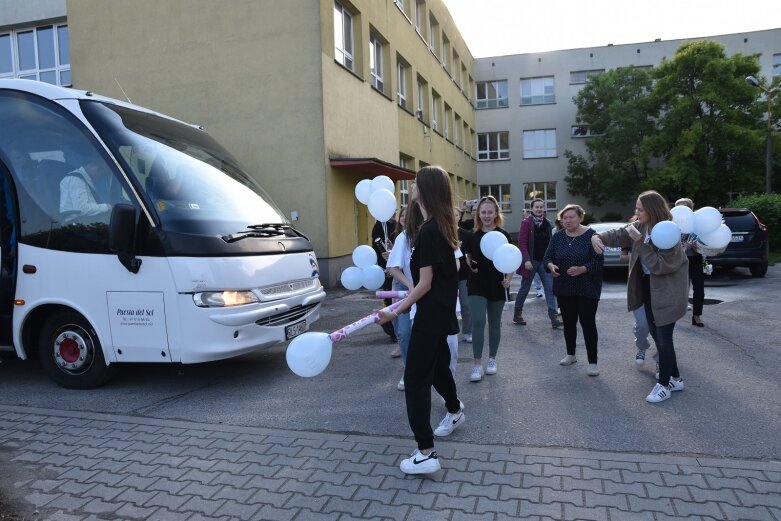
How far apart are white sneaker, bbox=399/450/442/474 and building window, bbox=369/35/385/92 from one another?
15052 millimetres

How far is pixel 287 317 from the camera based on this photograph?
5.75m

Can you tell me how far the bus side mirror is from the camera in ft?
15.9

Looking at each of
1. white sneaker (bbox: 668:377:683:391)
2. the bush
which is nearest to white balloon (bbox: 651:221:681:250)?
white sneaker (bbox: 668:377:683:391)

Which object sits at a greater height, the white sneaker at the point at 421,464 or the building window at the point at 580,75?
the building window at the point at 580,75

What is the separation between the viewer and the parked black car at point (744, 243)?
13.0 m

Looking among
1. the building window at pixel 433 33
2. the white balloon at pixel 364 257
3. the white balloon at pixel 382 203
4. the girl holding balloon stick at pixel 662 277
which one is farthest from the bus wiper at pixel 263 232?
the building window at pixel 433 33

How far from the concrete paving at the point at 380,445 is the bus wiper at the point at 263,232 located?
1.46 m

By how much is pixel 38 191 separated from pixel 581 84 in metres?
37.7

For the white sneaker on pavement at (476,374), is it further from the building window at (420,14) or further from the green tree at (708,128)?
the green tree at (708,128)

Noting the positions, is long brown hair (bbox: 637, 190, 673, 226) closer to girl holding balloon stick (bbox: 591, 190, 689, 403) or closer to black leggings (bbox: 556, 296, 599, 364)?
girl holding balloon stick (bbox: 591, 190, 689, 403)

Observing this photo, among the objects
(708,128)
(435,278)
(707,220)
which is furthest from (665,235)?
(708,128)

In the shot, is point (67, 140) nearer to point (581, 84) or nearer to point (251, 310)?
point (251, 310)

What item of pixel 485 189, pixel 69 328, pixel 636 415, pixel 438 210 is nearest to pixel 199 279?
pixel 69 328

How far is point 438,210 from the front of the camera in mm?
3549
